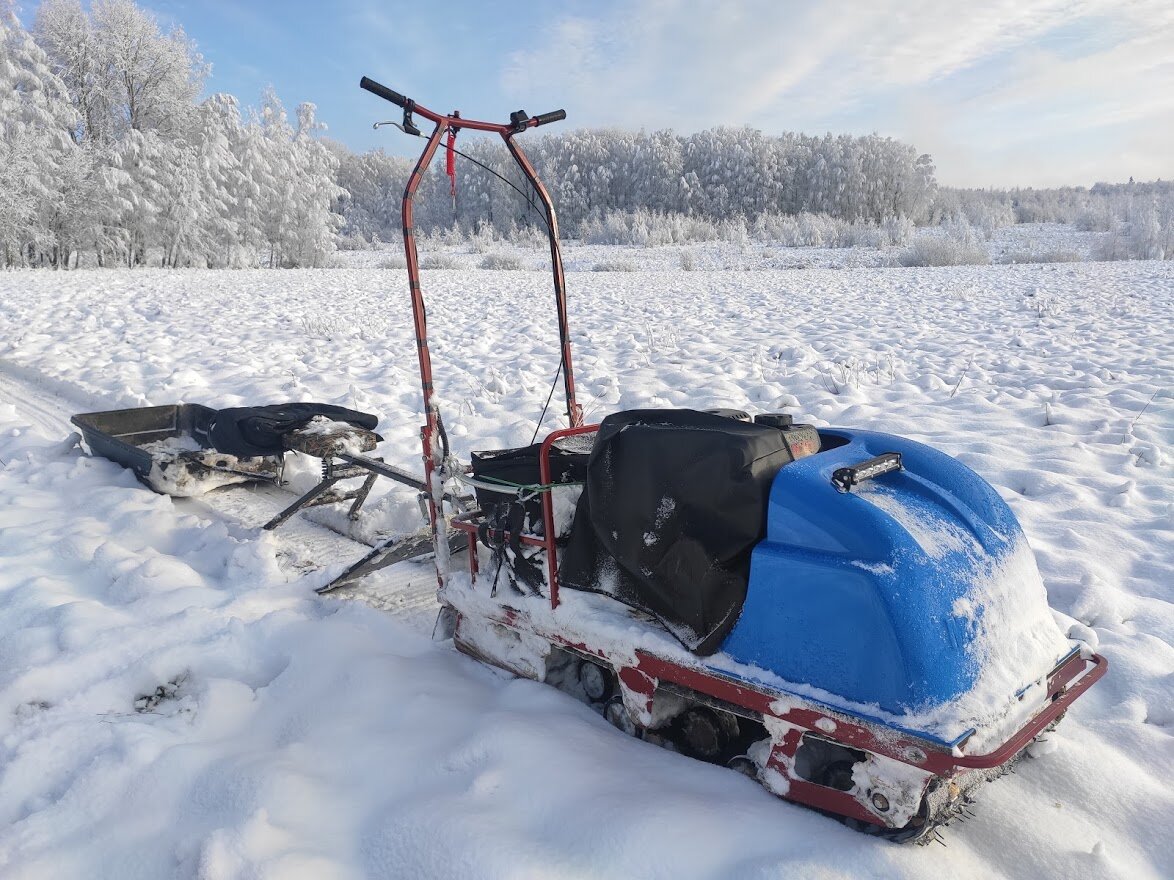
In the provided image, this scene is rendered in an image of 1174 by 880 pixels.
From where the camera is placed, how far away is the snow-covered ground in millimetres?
2033

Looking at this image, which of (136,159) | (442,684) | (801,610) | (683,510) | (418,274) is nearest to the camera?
(801,610)

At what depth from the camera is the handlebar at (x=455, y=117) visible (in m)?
2.89

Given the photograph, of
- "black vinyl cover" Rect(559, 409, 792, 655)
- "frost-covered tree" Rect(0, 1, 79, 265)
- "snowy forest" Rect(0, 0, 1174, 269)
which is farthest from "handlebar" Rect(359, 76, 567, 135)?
"frost-covered tree" Rect(0, 1, 79, 265)

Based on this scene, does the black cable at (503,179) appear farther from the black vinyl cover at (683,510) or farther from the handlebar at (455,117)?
the black vinyl cover at (683,510)

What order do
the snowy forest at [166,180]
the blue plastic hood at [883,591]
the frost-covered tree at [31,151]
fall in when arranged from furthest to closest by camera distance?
the snowy forest at [166,180]
the frost-covered tree at [31,151]
the blue plastic hood at [883,591]

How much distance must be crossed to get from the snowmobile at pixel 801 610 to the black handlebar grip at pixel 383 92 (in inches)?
0.7

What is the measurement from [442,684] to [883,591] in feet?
5.41

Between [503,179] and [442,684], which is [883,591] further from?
[503,179]

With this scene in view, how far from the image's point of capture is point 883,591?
6.23 ft

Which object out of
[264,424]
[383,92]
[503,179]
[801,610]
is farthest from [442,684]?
[264,424]

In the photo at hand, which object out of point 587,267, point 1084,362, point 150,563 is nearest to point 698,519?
point 150,563

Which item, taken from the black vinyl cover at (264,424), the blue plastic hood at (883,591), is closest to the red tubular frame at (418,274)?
the blue plastic hood at (883,591)

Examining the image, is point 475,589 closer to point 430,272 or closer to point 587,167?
point 430,272

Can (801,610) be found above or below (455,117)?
below
